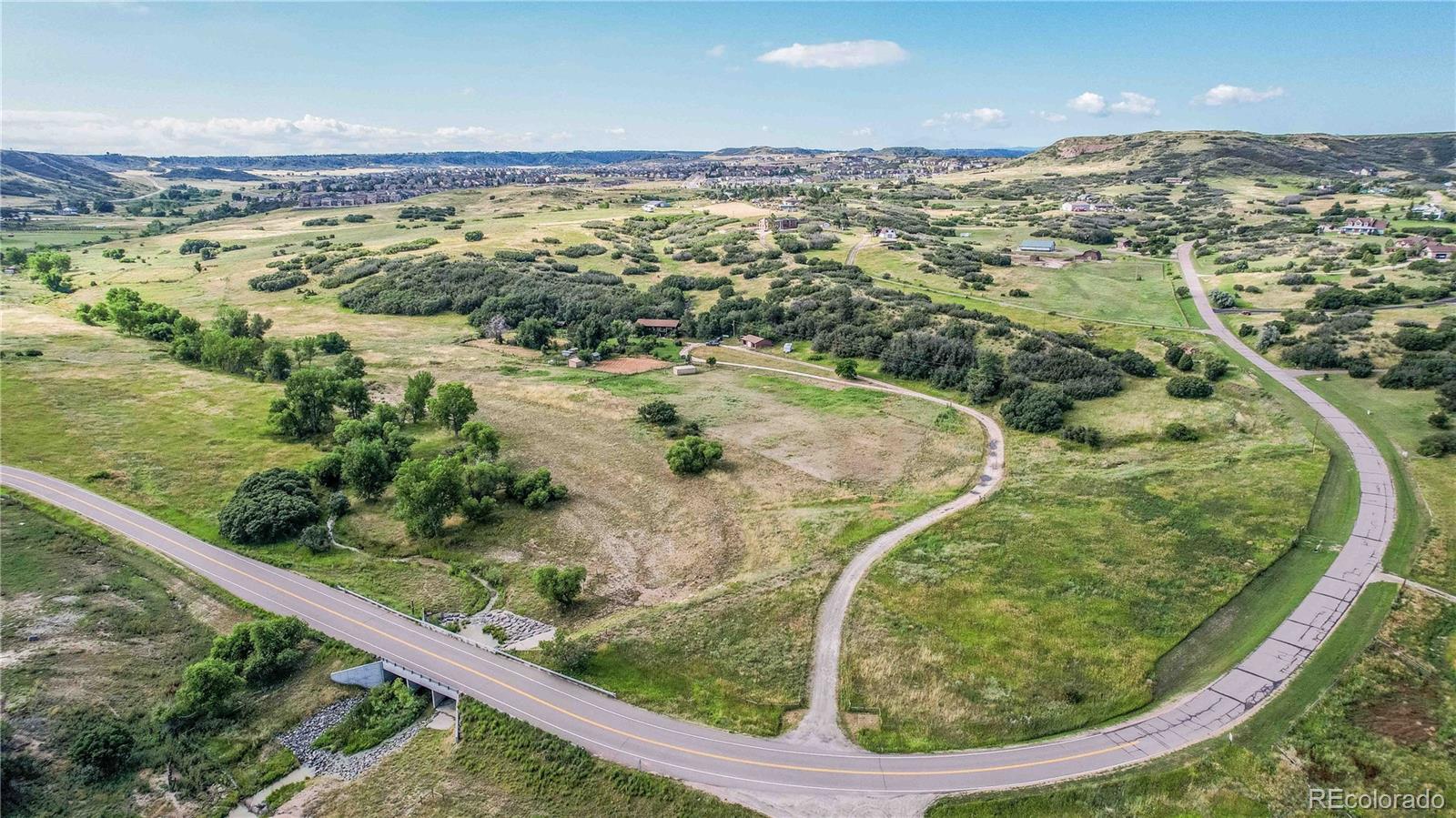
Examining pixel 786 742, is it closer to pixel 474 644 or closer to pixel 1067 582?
pixel 474 644

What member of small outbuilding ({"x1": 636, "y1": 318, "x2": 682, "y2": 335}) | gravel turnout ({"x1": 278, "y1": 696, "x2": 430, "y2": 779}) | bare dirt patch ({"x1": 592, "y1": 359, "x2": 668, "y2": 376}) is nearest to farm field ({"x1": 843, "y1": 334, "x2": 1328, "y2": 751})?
gravel turnout ({"x1": 278, "y1": 696, "x2": 430, "y2": 779})

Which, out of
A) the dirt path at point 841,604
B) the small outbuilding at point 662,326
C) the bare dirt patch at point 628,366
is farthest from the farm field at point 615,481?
the small outbuilding at point 662,326

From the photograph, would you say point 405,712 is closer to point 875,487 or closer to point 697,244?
point 875,487

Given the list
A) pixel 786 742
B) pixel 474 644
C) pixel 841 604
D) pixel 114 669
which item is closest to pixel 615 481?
pixel 474 644

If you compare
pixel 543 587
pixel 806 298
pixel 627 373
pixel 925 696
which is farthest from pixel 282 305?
pixel 925 696

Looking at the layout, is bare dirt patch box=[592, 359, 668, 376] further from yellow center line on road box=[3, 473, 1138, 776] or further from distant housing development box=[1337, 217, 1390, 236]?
distant housing development box=[1337, 217, 1390, 236]
